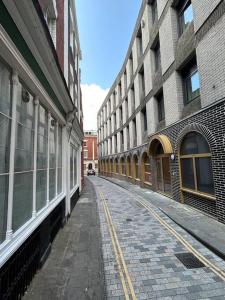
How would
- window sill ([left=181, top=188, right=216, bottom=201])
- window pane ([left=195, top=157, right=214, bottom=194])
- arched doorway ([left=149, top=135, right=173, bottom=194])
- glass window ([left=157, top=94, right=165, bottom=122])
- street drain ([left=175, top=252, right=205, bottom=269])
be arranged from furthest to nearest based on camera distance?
glass window ([left=157, top=94, right=165, bottom=122]) → arched doorway ([left=149, top=135, right=173, bottom=194]) → window pane ([left=195, top=157, right=214, bottom=194]) → window sill ([left=181, top=188, right=216, bottom=201]) → street drain ([left=175, top=252, right=205, bottom=269])

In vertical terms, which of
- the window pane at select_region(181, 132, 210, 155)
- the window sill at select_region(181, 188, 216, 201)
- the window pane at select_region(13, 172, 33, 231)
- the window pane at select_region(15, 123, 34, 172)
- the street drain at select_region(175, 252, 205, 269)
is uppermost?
the window pane at select_region(181, 132, 210, 155)

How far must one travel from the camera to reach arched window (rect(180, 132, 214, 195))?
698 cm

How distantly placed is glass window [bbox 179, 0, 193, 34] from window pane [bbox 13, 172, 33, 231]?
372 inches

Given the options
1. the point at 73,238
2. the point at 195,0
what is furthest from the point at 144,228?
the point at 195,0

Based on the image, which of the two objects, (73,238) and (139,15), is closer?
(73,238)

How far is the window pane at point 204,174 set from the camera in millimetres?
6855

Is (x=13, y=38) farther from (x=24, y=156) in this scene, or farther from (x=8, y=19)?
(x=24, y=156)

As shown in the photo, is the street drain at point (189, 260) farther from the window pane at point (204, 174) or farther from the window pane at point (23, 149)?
the window pane at point (23, 149)

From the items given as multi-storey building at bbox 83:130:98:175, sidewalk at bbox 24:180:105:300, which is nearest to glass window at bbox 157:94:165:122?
sidewalk at bbox 24:180:105:300

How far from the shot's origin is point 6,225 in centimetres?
258

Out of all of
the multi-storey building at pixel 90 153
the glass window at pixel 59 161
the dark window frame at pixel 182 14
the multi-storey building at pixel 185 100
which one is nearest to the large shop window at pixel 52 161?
the glass window at pixel 59 161

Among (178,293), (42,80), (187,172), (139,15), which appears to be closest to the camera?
(178,293)

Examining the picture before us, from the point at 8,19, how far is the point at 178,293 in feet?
15.2

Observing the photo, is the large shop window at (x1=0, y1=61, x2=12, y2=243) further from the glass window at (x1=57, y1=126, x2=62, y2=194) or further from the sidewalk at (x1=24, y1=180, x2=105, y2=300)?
the glass window at (x1=57, y1=126, x2=62, y2=194)
